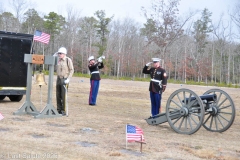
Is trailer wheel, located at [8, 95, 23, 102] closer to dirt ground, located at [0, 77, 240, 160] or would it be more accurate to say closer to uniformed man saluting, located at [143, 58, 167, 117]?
dirt ground, located at [0, 77, 240, 160]

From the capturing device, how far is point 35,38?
12461 mm

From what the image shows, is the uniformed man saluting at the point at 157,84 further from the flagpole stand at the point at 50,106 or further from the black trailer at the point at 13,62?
the black trailer at the point at 13,62

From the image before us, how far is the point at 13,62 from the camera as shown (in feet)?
40.0

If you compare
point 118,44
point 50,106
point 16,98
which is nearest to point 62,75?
point 50,106

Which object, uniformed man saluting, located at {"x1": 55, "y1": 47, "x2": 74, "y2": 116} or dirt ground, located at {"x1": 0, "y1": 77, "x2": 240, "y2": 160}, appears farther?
uniformed man saluting, located at {"x1": 55, "y1": 47, "x2": 74, "y2": 116}

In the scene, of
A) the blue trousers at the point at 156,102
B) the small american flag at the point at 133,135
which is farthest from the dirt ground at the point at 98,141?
the blue trousers at the point at 156,102

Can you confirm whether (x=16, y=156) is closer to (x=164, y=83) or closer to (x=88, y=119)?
(x=88, y=119)

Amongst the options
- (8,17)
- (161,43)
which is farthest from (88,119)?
(8,17)

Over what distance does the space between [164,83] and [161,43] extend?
58.9ft

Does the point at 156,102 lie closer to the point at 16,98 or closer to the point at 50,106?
the point at 50,106

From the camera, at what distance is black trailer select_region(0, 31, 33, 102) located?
1198 cm

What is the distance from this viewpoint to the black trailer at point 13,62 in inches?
472

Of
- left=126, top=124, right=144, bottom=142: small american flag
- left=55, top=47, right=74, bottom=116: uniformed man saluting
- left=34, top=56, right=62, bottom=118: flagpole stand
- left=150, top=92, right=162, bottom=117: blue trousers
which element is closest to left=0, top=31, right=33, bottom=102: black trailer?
left=55, top=47, right=74, bottom=116: uniformed man saluting

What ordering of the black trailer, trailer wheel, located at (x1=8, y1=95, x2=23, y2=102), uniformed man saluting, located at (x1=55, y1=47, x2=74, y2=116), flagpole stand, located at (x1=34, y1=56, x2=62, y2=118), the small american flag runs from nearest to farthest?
the small american flag, flagpole stand, located at (x1=34, y1=56, x2=62, y2=118), uniformed man saluting, located at (x1=55, y1=47, x2=74, y2=116), the black trailer, trailer wheel, located at (x1=8, y1=95, x2=23, y2=102)
